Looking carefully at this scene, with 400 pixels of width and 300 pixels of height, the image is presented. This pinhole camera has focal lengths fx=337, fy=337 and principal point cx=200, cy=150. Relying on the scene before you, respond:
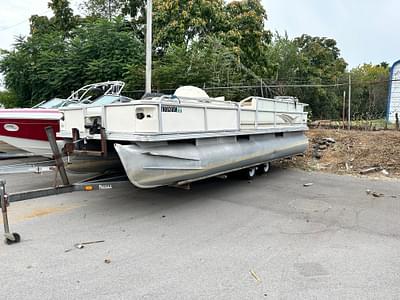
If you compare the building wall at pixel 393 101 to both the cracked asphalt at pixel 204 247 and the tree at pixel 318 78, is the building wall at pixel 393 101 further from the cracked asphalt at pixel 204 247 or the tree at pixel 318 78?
the cracked asphalt at pixel 204 247

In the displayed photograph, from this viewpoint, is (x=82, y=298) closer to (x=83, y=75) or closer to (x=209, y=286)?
(x=209, y=286)

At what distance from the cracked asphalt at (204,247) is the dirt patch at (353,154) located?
2425 mm

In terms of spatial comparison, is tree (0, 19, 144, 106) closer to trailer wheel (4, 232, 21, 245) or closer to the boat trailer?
the boat trailer

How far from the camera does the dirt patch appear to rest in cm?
853

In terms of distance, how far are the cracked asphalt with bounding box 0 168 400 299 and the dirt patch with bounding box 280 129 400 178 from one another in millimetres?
2425

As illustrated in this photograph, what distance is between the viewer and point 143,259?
3506 mm

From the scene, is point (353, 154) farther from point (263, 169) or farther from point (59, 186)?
point (59, 186)

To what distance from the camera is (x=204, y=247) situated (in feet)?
12.6

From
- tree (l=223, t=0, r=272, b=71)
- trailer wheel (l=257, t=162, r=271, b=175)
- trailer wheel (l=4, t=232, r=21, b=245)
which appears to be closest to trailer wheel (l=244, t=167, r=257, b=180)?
trailer wheel (l=257, t=162, r=271, b=175)

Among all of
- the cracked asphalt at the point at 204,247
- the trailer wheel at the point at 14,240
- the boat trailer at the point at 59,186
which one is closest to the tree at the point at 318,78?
the cracked asphalt at the point at 204,247

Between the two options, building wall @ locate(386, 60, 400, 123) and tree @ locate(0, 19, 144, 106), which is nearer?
building wall @ locate(386, 60, 400, 123)

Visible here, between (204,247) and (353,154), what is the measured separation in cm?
716

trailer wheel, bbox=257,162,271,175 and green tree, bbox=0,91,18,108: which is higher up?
green tree, bbox=0,91,18,108

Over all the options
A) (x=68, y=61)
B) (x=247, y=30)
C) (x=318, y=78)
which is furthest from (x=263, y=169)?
(x=318, y=78)
